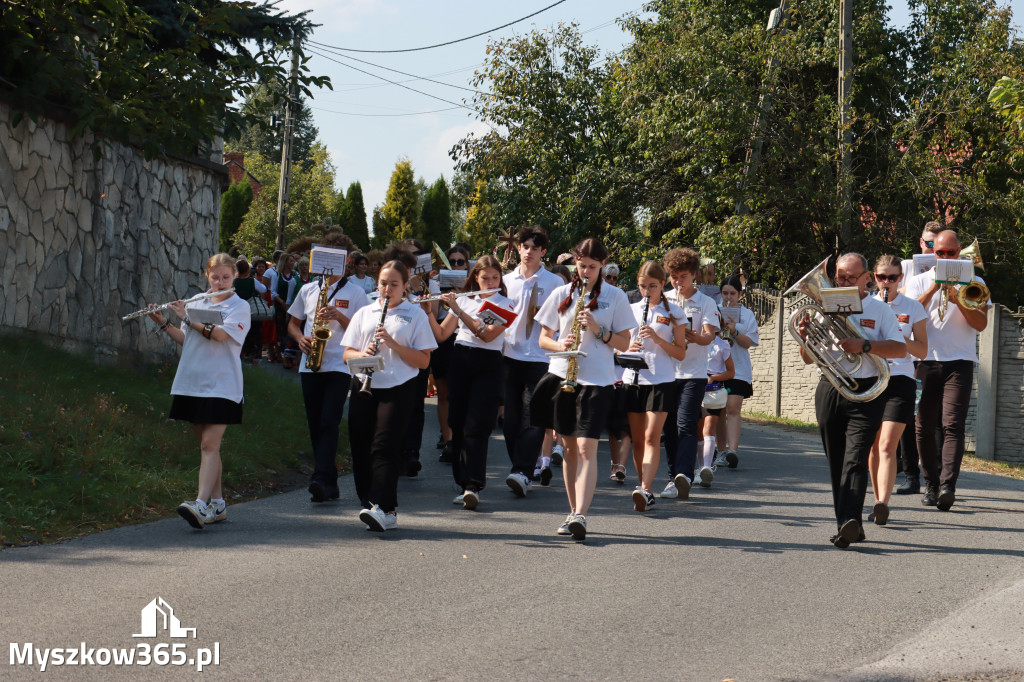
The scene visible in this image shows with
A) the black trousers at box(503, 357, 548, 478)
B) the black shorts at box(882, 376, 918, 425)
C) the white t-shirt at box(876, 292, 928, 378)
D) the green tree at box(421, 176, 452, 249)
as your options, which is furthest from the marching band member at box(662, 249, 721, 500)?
the green tree at box(421, 176, 452, 249)

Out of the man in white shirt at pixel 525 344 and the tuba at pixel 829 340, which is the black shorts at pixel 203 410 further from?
the tuba at pixel 829 340

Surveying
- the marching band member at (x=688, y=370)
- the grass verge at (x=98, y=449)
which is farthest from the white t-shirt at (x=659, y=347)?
the grass verge at (x=98, y=449)

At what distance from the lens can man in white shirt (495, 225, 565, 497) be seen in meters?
9.55

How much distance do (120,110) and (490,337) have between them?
15.7 ft

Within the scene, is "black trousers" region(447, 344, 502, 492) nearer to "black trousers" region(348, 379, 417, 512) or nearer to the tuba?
"black trousers" region(348, 379, 417, 512)

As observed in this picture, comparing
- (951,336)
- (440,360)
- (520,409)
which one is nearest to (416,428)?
(520,409)

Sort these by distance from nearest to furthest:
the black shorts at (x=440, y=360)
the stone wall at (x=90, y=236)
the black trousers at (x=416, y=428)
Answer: the black trousers at (x=416, y=428), the stone wall at (x=90, y=236), the black shorts at (x=440, y=360)

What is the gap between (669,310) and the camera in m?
9.15

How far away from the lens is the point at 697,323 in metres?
9.65

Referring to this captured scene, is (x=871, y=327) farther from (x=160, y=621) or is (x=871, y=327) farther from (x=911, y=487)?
(x=160, y=621)

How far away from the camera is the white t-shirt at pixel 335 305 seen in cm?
893

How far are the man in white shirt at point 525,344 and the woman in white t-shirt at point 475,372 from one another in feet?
0.69

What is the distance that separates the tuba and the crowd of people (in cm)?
3

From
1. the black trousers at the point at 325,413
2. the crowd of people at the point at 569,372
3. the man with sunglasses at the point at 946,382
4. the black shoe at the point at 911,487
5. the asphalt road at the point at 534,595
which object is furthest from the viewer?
the black shoe at the point at 911,487
